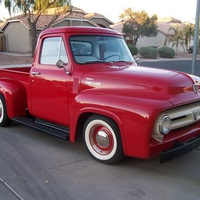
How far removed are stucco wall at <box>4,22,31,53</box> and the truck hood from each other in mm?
31390

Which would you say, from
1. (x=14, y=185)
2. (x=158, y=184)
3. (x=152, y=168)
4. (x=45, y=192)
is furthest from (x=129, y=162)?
(x=14, y=185)

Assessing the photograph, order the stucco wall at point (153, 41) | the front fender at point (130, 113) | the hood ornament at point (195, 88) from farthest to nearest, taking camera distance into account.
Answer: the stucco wall at point (153, 41) < the hood ornament at point (195, 88) < the front fender at point (130, 113)

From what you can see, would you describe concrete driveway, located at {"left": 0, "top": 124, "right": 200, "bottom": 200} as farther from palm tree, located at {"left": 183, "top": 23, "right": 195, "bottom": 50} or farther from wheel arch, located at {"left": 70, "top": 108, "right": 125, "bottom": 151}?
palm tree, located at {"left": 183, "top": 23, "right": 195, "bottom": 50}

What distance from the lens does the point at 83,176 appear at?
390 centimetres

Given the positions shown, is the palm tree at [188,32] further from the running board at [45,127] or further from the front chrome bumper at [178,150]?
the front chrome bumper at [178,150]

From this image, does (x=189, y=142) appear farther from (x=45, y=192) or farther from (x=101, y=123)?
(x=45, y=192)

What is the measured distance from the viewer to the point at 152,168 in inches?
165

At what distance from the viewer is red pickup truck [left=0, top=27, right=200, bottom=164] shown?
3.68 metres

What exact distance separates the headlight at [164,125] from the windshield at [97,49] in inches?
67.6

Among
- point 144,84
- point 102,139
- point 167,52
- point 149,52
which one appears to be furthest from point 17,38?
point 144,84

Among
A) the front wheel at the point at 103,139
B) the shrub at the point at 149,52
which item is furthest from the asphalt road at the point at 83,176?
the shrub at the point at 149,52

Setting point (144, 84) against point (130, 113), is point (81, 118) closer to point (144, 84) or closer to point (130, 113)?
point (130, 113)

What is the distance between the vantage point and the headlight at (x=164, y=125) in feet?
11.9

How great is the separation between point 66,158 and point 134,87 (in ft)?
5.12
